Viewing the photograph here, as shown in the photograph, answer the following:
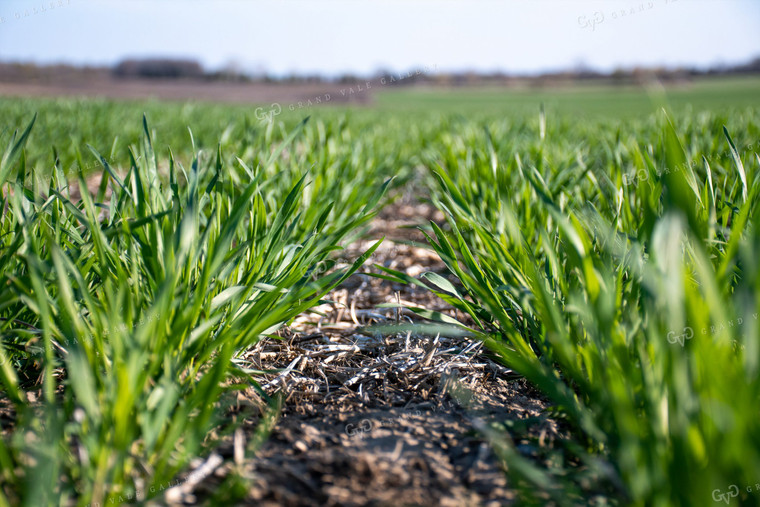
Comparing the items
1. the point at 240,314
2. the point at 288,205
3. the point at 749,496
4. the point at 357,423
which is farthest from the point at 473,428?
the point at 288,205

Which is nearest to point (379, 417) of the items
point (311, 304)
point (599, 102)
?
point (311, 304)

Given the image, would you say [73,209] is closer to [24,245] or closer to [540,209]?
[24,245]

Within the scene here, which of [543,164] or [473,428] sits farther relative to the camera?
[543,164]

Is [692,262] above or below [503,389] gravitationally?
above

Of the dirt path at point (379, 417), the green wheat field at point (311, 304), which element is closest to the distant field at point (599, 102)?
the dirt path at point (379, 417)

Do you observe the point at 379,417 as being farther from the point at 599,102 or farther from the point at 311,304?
the point at 599,102

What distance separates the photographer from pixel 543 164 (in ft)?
7.18

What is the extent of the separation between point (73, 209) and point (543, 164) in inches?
72.4

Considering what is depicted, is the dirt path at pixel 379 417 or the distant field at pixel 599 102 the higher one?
the distant field at pixel 599 102

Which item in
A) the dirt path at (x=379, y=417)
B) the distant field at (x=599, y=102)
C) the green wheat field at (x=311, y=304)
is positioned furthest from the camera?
the distant field at (x=599, y=102)

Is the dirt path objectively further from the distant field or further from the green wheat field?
the distant field

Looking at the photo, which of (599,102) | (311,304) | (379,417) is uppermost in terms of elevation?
(599,102)

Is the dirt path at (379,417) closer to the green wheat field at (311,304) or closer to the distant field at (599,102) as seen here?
the green wheat field at (311,304)

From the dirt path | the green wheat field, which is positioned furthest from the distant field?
the green wheat field
